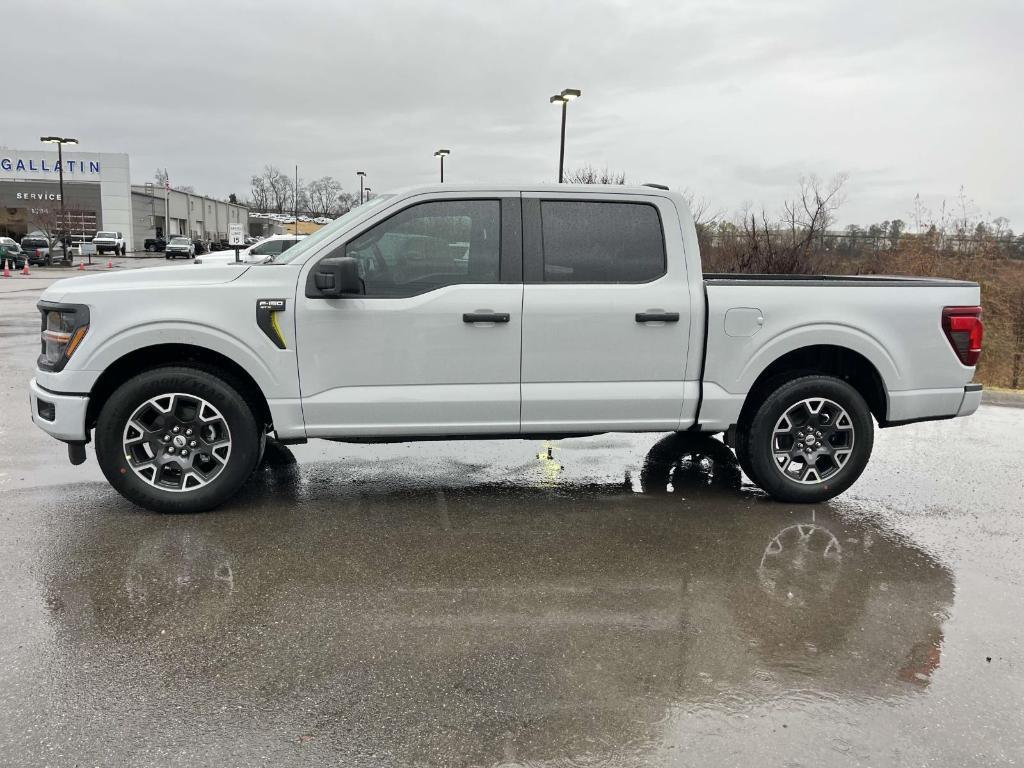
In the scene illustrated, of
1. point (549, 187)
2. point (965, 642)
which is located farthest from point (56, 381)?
point (965, 642)

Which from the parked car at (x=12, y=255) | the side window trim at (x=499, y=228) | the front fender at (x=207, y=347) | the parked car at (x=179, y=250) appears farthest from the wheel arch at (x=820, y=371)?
the parked car at (x=179, y=250)

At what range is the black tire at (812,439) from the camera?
16.6 feet

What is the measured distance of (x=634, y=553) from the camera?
4316 mm

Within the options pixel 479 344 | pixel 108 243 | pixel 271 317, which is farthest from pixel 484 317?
pixel 108 243

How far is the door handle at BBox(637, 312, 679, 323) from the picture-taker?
15.8 ft

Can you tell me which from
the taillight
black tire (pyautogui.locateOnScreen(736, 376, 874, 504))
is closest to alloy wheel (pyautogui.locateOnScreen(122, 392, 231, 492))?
black tire (pyautogui.locateOnScreen(736, 376, 874, 504))

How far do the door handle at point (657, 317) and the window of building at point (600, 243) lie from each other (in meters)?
0.24

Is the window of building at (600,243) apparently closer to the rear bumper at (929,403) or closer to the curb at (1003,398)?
the rear bumper at (929,403)

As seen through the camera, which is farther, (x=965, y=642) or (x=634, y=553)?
(x=634, y=553)

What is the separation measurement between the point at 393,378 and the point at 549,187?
1.59m

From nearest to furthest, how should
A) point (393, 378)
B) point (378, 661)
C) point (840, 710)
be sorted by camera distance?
point (840, 710) → point (378, 661) → point (393, 378)

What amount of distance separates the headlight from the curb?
959 centimetres

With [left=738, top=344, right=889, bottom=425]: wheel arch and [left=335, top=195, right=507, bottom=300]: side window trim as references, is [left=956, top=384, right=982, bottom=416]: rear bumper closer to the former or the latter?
[left=738, top=344, right=889, bottom=425]: wheel arch

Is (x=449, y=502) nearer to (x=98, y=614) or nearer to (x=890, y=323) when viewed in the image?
(x=98, y=614)
